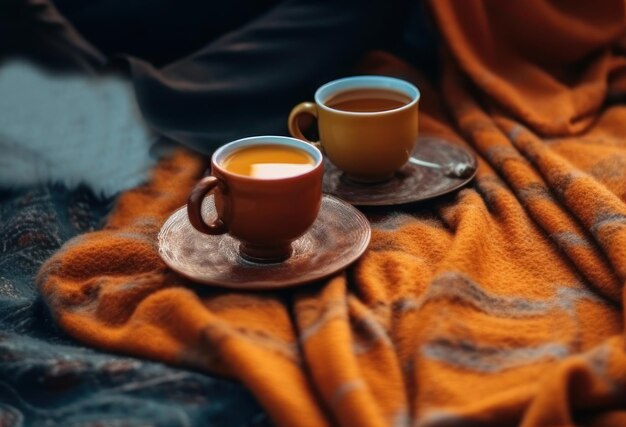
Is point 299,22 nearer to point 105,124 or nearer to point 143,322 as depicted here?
point 105,124

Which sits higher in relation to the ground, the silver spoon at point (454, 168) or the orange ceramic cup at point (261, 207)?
the orange ceramic cup at point (261, 207)

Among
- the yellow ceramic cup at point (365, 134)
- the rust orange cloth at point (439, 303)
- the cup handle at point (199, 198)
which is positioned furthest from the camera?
the yellow ceramic cup at point (365, 134)

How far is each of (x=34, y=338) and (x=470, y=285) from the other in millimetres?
348

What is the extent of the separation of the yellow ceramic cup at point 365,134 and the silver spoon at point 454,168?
0.04m

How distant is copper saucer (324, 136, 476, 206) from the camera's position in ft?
→ 2.75

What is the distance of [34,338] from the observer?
0.72 m

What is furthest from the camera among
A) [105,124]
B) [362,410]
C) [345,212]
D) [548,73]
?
[548,73]

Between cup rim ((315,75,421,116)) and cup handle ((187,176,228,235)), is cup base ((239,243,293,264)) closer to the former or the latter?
cup handle ((187,176,228,235))

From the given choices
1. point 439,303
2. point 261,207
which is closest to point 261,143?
point 261,207

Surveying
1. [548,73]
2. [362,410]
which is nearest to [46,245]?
[362,410]

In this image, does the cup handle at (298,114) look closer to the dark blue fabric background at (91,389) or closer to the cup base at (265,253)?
the cup base at (265,253)

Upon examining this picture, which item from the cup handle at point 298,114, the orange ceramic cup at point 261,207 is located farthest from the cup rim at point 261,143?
the cup handle at point 298,114

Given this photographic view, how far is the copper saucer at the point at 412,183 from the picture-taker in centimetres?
84

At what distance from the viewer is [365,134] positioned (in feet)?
2.72
